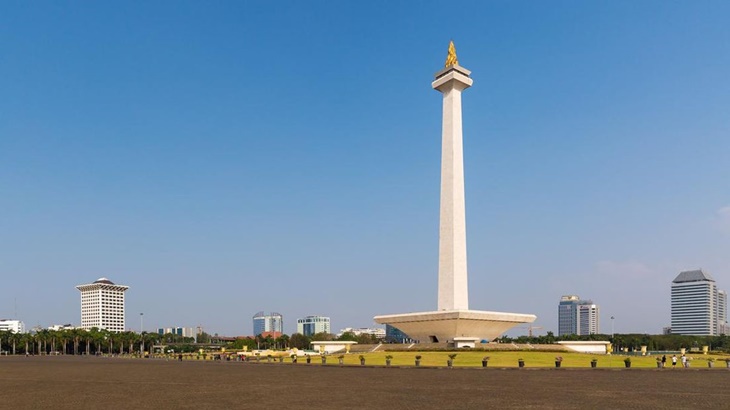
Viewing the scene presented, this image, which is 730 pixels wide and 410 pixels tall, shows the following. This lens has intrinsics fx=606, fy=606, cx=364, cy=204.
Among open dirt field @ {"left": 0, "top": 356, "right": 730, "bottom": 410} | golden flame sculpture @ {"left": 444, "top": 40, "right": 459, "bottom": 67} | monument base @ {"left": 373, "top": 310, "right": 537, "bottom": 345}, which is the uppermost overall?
golden flame sculpture @ {"left": 444, "top": 40, "right": 459, "bottom": 67}

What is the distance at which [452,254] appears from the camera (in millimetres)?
71688

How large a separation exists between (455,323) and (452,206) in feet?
45.9

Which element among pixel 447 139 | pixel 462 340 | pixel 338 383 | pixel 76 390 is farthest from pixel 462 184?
pixel 76 390

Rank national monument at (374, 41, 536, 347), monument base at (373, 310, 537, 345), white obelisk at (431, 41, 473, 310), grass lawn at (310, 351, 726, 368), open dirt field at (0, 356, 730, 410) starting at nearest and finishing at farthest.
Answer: open dirt field at (0, 356, 730, 410) → grass lawn at (310, 351, 726, 368) → monument base at (373, 310, 537, 345) → national monument at (374, 41, 536, 347) → white obelisk at (431, 41, 473, 310)

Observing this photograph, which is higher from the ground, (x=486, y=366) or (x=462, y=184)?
(x=462, y=184)

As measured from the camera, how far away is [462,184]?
242 feet

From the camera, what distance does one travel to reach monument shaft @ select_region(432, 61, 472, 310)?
71.5 metres

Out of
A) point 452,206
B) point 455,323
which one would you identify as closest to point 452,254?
point 452,206

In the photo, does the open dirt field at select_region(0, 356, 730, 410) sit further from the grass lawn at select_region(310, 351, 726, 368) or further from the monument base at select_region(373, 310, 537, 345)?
the monument base at select_region(373, 310, 537, 345)

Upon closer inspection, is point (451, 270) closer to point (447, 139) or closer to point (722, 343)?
point (447, 139)

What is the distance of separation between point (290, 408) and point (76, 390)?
11.1 metres

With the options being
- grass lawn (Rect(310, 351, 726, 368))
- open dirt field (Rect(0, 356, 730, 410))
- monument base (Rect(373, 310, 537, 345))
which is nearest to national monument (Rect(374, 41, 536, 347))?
monument base (Rect(373, 310, 537, 345))

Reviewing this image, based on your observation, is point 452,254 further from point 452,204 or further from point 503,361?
point 503,361

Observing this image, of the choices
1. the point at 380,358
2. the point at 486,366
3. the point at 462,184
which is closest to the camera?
the point at 486,366
